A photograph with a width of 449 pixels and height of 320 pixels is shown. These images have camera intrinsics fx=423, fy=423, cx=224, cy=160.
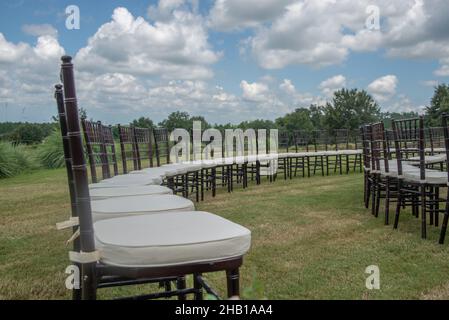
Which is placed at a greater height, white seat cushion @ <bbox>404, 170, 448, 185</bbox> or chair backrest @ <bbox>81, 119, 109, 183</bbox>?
chair backrest @ <bbox>81, 119, 109, 183</bbox>

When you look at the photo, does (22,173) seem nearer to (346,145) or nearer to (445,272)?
(346,145)

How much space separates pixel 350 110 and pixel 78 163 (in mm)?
31838

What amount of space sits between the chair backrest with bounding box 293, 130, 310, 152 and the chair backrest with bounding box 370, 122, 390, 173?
5016mm

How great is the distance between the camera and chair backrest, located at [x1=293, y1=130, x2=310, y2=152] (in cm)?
932

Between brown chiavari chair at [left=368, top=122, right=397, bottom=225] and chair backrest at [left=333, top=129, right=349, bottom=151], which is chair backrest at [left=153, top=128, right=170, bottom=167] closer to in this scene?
brown chiavari chair at [left=368, top=122, right=397, bottom=225]

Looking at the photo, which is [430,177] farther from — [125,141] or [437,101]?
[437,101]

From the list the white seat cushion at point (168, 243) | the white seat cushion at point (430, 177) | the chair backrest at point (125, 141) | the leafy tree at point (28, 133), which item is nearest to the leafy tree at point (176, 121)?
the chair backrest at point (125, 141)

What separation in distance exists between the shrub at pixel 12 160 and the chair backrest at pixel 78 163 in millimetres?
9652

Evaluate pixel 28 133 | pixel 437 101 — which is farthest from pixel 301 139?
pixel 437 101

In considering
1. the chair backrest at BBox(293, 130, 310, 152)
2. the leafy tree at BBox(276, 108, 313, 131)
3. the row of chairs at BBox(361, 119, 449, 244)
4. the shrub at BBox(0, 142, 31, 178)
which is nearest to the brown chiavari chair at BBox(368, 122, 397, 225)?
the row of chairs at BBox(361, 119, 449, 244)

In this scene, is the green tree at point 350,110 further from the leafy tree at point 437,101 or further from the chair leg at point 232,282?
the chair leg at point 232,282

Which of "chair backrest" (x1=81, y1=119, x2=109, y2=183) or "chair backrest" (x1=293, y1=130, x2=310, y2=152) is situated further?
"chair backrest" (x1=293, y1=130, x2=310, y2=152)

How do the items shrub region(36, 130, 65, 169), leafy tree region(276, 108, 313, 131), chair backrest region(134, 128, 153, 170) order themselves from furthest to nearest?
leafy tree region(276, 108, 313, 131) → shrub region(36, 130, 65, 169) → chair backrest region(134, 128, 153, 170)

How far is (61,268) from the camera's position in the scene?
9.09ft
